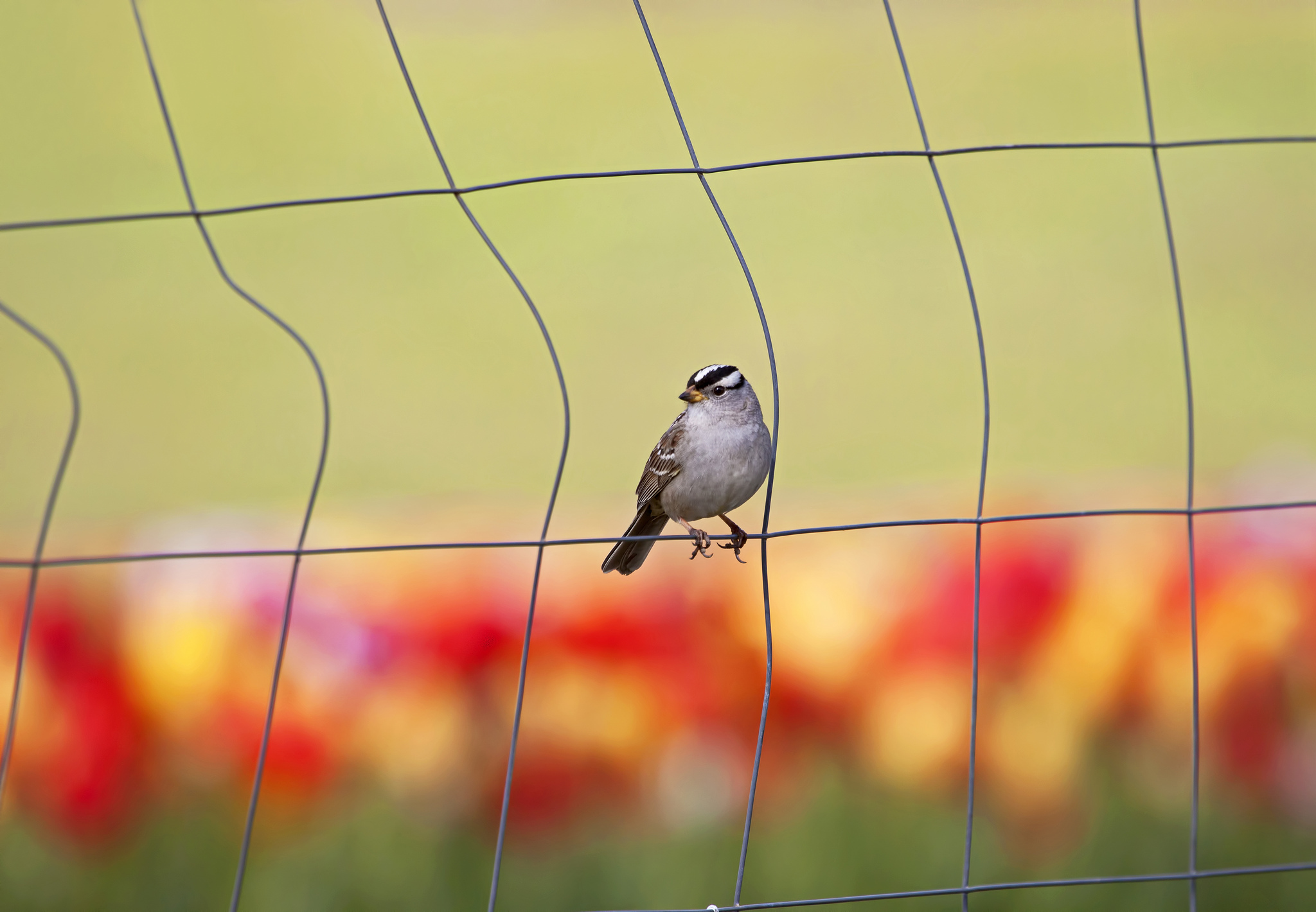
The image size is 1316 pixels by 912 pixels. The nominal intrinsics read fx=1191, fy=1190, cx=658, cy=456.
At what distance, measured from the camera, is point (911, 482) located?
19.2ft

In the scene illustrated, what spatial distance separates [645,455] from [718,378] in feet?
11.9

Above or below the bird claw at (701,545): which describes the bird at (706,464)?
above

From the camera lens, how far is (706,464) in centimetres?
314

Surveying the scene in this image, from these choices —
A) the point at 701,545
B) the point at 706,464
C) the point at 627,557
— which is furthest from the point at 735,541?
the point at 627,557

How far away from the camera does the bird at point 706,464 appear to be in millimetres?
3090

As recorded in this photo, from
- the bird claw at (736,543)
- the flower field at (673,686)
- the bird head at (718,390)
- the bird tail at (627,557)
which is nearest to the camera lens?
the flower field at (673,686)

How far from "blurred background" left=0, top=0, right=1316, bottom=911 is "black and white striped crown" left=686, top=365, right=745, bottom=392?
493 mm

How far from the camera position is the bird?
122 inches

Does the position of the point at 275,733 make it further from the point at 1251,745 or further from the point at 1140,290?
the point at 1140,290

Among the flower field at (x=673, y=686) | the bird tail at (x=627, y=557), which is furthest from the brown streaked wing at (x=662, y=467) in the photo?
the flower field at (x=673, y=686)

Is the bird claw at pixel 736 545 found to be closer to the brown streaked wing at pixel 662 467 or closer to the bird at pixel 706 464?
the bird at pixel 706 464

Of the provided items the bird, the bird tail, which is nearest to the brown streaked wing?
the bird

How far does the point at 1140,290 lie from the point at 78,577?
830cm

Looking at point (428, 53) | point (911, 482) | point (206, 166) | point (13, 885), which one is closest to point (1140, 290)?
point (911, 482)
